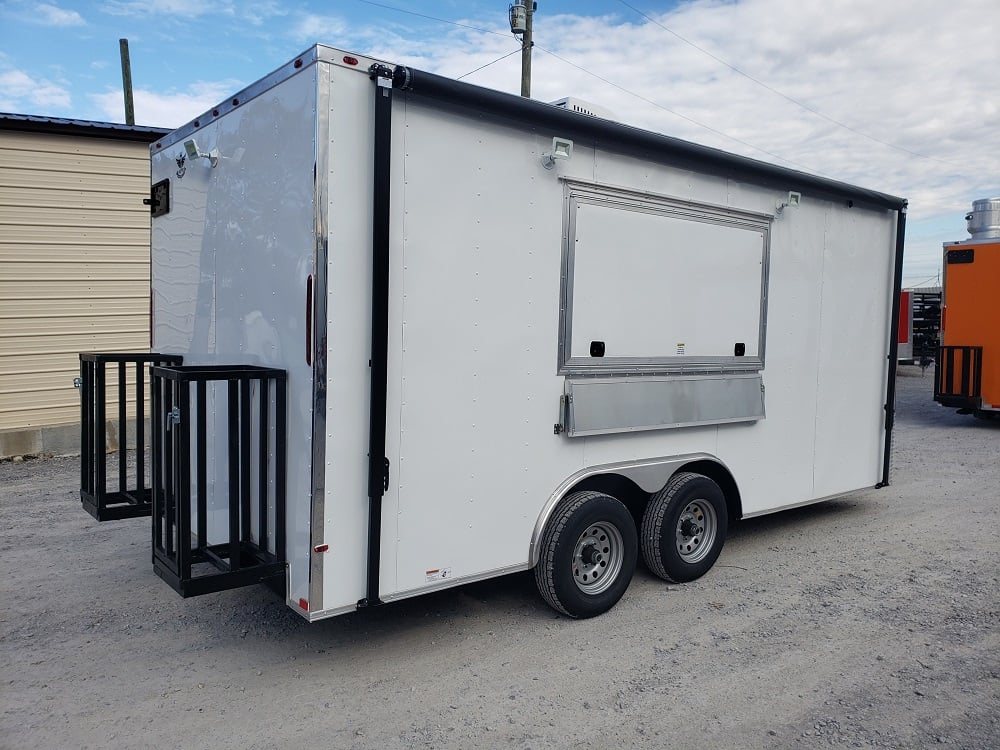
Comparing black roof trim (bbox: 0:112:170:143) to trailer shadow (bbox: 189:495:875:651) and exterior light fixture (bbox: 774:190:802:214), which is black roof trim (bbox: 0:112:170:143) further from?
exterior light fixture (bbox: 774:190:802:214)

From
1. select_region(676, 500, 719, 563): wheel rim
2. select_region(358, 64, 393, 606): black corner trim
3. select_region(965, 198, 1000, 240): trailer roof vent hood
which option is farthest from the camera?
select_region(965, 198, 1000, 240): trailer roof vent hood

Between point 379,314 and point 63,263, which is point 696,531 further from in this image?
point 63,263

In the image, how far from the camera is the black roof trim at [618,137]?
363 cm

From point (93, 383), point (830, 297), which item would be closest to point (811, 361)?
point (830, 297)

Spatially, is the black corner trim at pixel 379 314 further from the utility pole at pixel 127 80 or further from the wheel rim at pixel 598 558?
the utility pole at pixel 127 80

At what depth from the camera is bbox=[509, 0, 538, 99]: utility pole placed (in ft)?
48.1

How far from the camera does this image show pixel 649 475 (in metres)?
4.74

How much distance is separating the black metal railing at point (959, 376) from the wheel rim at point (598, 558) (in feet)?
33.0

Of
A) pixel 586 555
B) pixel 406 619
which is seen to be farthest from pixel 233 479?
pixel 586 555

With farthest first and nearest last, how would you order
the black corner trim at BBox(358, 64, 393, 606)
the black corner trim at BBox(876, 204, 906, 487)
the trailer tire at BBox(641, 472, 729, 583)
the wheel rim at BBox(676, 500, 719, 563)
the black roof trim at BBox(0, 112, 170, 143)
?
the black roof trim at BBox(0, 112, 170, 143), the black corner trim at BBox(876, 204, 906, 487), the wheel rim at BBox(676, 500, 719, 563), the trailer tire at BBox(641, 472, 729, 583), the black corner trim at BBox(358, 64, 393, 606)

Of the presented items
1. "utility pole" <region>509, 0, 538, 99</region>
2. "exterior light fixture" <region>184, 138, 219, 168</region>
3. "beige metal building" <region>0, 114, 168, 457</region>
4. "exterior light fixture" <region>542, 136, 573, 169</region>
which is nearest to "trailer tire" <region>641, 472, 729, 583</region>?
"exterior light fixture" <region>542, 136, 573, 169</region>

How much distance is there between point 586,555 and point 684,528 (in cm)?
93

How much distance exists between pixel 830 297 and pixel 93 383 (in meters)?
5.10

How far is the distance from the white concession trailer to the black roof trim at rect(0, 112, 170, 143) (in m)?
5.06
